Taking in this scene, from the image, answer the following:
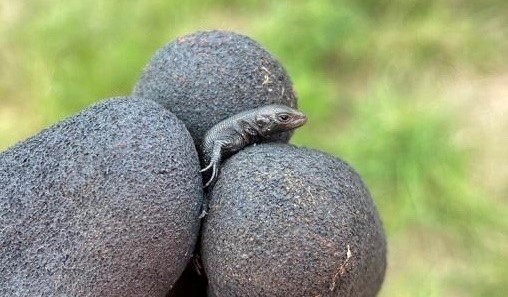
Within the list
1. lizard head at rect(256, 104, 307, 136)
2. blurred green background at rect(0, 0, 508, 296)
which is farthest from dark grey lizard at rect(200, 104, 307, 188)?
blurred green background at rect(0, 0, 508, 296)

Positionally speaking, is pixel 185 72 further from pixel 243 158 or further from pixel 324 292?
pixel 324 292

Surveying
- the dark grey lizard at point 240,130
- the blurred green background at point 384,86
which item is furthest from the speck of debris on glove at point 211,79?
the blurred green background at point 384,86

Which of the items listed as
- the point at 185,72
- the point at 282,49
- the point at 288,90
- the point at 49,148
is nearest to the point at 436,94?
the point at 282,49

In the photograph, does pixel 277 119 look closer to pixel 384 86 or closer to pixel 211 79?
pixel 211 79

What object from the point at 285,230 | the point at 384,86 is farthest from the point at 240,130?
the point at 384,86

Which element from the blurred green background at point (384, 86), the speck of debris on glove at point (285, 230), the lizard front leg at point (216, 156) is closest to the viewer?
the speck of debris on glove at point (285, 230)

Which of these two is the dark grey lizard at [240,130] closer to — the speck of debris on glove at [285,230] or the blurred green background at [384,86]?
the speck of debris on glove at [285,230]

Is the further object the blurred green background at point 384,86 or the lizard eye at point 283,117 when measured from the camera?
the blurred green background at point 384,86
